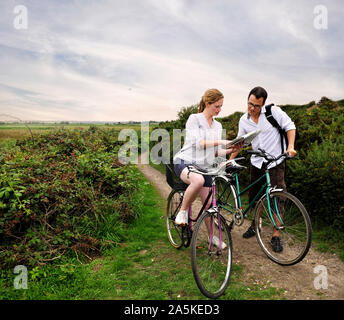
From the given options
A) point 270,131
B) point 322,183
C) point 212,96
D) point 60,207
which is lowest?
point 60,207

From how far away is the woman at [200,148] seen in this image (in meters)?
3.46

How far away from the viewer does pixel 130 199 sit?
5695 millimetres

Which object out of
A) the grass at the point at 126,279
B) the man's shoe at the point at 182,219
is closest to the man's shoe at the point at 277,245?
the grass at the point at 126,279

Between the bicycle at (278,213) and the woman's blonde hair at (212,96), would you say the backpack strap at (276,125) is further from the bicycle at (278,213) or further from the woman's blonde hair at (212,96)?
the woman's blonde hair at (212,96)

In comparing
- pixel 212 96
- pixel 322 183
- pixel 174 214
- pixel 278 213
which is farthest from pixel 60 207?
pixel 322 183

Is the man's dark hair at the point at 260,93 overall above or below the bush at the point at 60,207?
above

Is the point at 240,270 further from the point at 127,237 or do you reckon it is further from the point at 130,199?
the point at 130,199

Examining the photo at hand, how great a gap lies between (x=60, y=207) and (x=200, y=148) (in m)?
2.51

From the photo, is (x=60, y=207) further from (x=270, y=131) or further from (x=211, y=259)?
(x=270, y=131)

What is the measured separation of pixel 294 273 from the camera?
3631mm

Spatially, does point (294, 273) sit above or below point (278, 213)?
below

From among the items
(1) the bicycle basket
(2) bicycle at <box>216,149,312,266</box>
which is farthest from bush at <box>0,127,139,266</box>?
(2) bicycle at <box>216,149,312,266</box>

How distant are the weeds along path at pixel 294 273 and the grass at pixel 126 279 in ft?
0.48

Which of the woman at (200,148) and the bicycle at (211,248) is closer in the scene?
the bicycle at (211,248)
